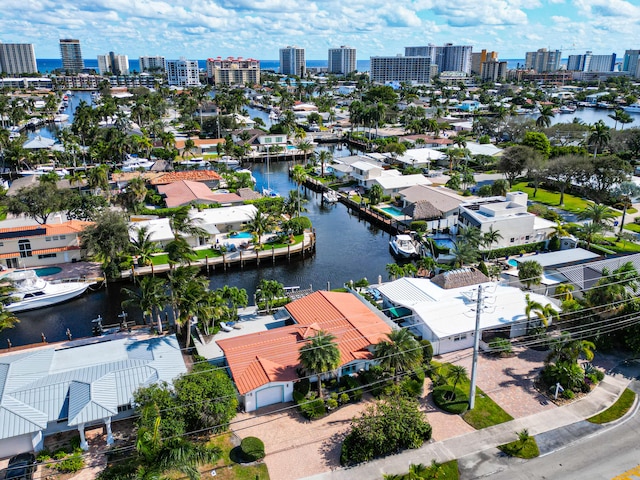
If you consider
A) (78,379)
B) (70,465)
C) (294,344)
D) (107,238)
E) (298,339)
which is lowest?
(70,465)

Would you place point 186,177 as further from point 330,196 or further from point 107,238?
point 107,238

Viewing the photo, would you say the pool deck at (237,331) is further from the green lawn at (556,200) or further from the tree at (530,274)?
the green lawn at (556,200)

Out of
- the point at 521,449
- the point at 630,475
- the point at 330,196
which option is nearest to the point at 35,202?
the point at 330,196

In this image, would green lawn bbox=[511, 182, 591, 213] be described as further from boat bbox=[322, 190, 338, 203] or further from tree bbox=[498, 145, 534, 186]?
boat bbox=[322, 190, 338, 203]

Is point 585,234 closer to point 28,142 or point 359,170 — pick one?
point 359,170

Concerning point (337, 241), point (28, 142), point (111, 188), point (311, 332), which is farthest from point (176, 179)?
point (311, 332)

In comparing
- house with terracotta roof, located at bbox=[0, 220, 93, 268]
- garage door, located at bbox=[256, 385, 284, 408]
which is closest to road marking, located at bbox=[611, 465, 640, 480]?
garage door, located at bbox=[256, 385, 284, 408]
